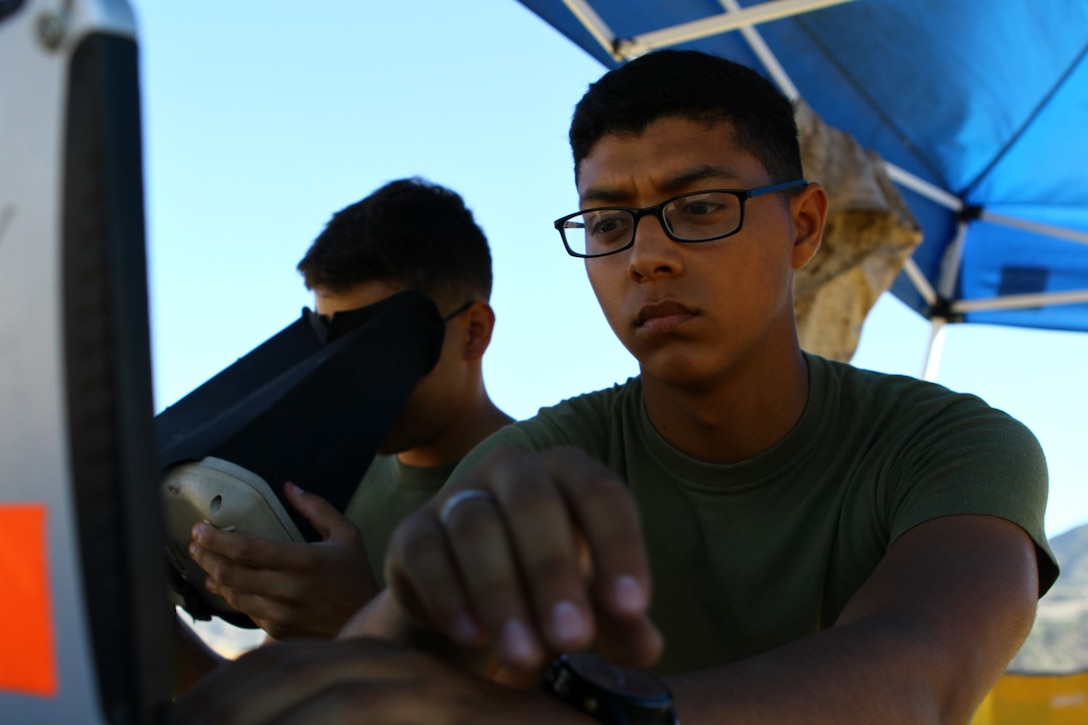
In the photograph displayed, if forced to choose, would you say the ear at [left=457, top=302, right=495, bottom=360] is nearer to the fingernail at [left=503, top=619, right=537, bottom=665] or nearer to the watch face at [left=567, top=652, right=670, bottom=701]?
the watch face at [left=567, top=652, right=670, bottom=701]

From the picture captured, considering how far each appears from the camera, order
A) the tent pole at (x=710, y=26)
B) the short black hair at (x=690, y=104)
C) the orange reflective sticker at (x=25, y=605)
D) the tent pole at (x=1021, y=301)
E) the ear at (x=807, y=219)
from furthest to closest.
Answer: the tent pole at (x=1021, y=301), the tent pole at (x=710, y=26), the ear at (x=807, y=219), the short black hair at (x=690, y=104), the orange reflective sticker at (x=25, y=605)

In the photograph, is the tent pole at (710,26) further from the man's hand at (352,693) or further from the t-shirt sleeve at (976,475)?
the man's hand at (352,693)

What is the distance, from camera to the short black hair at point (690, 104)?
1.38 metres

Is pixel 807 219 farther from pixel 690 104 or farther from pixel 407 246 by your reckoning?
pixel 407 246

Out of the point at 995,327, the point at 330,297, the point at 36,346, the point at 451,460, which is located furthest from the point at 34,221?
the point at 995,327

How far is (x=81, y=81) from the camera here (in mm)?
414

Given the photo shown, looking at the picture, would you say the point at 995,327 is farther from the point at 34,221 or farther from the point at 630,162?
the point at 34,221

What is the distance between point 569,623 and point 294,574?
962 millimetres

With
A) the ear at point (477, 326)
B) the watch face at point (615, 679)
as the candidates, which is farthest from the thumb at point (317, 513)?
the watch face at point (615, 679)

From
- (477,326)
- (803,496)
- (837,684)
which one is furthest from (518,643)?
(477,326)

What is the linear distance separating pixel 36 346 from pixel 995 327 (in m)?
4.92

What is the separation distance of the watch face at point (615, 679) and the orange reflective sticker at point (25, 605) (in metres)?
0.28

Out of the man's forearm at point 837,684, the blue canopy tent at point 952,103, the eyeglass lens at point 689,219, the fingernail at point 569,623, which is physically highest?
the blue canopy tent at point 952,103

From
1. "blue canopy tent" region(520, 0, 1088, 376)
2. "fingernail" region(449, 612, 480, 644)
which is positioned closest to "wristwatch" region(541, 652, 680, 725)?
"fingernail" region(449, 612, 480, 644)
